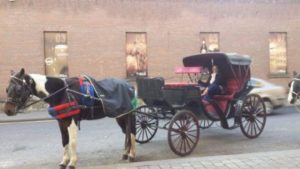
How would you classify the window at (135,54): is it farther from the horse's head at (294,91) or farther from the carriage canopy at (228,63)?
the horse's head at (294,91)

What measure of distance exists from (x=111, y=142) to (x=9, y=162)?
102 inches

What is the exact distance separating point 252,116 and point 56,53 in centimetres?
1255

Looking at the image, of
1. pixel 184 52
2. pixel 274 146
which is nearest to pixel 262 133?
pixel 274 146

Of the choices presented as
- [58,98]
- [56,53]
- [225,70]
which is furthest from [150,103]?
[56,53]

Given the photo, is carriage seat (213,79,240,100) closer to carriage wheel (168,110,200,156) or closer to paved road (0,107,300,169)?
paved road (0,107,300,169)

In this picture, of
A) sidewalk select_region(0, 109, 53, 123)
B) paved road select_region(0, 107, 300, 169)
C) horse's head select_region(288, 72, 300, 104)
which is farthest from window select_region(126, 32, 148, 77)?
horse's head select_region(288, 72, 300, 104)

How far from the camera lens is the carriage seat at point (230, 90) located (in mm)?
10789

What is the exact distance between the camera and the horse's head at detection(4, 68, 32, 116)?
727cm

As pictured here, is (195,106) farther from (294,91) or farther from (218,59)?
(294,91)

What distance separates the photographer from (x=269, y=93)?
16.8 meters

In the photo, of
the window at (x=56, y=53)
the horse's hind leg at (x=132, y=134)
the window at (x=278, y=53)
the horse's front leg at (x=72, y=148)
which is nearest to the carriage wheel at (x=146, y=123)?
the horse's hind leg at (x=132, y=134)

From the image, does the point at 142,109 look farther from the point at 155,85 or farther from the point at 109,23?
the point at 109,23

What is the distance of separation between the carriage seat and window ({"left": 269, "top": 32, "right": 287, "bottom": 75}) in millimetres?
13772

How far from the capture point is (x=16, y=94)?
729cm
